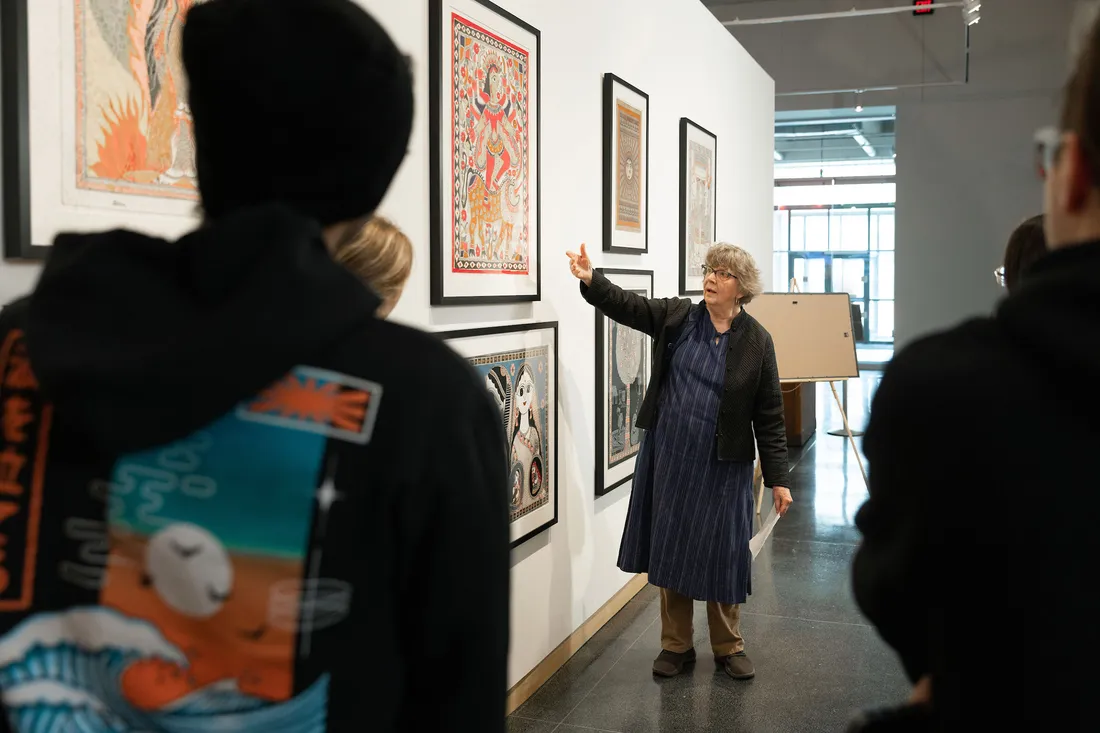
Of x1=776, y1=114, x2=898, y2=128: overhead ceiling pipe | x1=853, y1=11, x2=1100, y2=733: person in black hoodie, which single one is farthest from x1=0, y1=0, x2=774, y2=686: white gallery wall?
x1=776, y1=114, x2=898, y2=128: overhead ceiling pipe

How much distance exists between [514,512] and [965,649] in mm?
2849

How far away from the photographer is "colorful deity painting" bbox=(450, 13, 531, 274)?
10.9 ft

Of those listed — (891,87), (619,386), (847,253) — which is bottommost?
(619,386)

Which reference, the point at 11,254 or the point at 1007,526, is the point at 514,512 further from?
the point at 1007,526

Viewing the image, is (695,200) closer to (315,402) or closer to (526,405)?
(526,405)

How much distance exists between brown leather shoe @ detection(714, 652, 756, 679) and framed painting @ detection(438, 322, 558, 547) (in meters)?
0.95

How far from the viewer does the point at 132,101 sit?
79.6 inches

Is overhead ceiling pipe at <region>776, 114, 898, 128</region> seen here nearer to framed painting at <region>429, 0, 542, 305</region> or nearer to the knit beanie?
framed painting at <region>429, 0, 542, 305</region>

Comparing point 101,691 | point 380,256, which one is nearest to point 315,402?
point 101,691

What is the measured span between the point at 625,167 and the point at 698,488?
1684mm

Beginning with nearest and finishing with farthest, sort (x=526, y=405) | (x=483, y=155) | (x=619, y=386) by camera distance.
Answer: (x=483, y=155) < (x=526, y=405) < (x=619, y=386)

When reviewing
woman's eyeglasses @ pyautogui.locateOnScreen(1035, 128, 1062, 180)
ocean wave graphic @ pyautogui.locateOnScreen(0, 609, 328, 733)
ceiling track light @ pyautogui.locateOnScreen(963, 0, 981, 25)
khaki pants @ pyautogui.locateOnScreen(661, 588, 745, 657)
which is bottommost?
khaki pants @ pyautogui.locateOnScreen(661, 588, 745, 657)

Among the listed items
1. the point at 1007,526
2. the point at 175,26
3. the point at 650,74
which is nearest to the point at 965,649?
the point at 1007,526

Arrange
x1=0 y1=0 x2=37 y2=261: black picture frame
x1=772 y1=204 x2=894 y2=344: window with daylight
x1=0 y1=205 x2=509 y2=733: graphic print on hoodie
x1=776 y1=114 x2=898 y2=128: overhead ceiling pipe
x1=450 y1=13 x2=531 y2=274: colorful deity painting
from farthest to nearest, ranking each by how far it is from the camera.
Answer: x1=772 y1=204 x2=894 y2=344: window with daylight < x1=776 y1=114 x2=898 y2=128: overhead ceiling pipe < x1=450 y1=13 x2=531 y2=274: colorful deity painting < x1=0 y1=0 x2=37 y2=261: black picture frame < x1=0 y1=205 x2=509 y2=733: graphic print on hoodie
